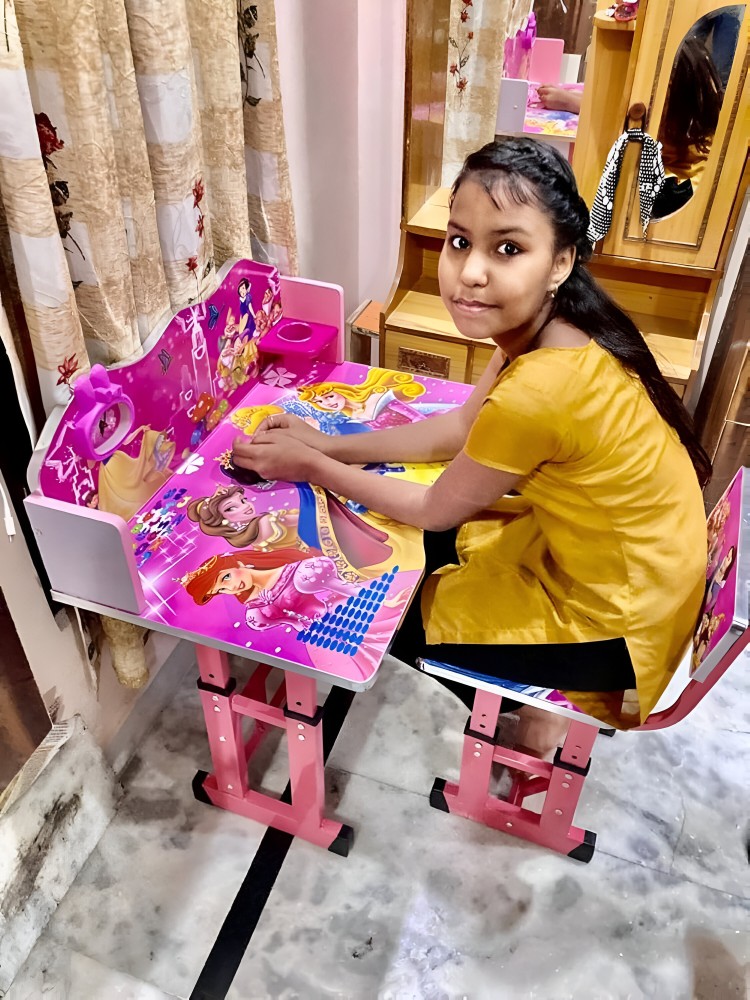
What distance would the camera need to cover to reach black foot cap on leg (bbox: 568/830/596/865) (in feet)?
5.32

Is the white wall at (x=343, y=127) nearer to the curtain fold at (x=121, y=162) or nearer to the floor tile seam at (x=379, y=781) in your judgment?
the curtain fold at (x=121, y=162)

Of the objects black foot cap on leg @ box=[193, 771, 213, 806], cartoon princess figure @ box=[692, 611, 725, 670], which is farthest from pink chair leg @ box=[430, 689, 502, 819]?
black foot cap on leg @ box=[193, 771, 213, 806]

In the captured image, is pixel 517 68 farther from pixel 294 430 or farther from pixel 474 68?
A: pixel 294 430

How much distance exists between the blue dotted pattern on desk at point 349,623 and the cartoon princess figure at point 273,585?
14 millimetres

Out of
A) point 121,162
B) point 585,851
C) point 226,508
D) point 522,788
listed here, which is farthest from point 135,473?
point 585,851

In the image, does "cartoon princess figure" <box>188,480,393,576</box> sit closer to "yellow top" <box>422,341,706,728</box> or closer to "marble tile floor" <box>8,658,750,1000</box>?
"yellow top" <box>422,341,706,728</box>

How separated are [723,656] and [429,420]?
690mm

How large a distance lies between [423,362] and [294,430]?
971 mm

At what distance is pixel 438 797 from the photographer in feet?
5.58

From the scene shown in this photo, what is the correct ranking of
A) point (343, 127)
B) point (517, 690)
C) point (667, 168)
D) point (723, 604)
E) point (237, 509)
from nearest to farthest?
point (723, 604), point (517, 690), point (237, 509), point (667, 168), point (343, 127)

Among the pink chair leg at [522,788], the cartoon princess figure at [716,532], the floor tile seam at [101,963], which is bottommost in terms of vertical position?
the floor tile seam at [101,963]

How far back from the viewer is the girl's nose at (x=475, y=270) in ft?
3.62

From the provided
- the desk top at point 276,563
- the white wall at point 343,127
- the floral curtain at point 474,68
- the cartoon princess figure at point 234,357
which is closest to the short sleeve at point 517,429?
the desk top at point 276,563

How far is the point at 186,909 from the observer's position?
1542 mm
